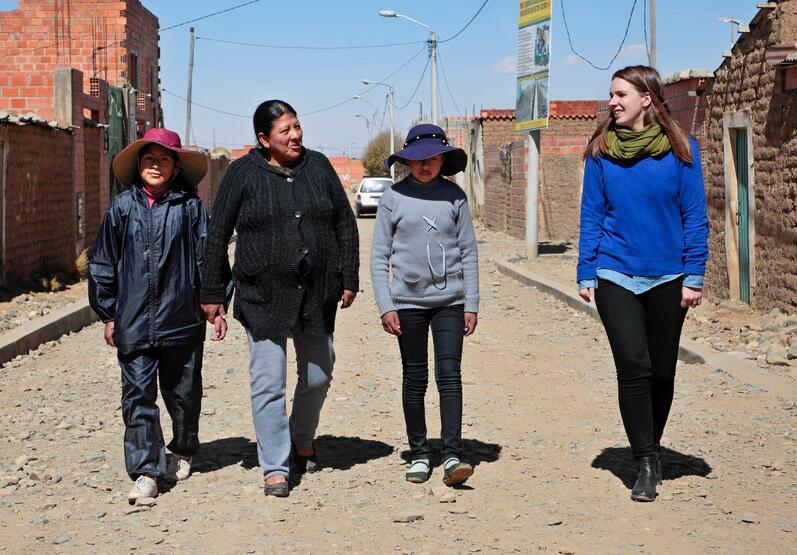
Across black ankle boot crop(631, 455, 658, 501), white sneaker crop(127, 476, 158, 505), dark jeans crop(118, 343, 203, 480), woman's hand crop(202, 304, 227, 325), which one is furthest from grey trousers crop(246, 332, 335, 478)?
black ankle boot crop(631, 455, 658, 501)

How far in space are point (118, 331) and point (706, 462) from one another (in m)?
3.05

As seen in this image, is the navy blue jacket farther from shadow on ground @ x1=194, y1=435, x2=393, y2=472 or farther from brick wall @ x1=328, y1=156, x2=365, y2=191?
brick wall @ x1=328, y1=156, x2=365, y2=191

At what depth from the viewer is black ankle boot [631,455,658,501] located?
206 inches

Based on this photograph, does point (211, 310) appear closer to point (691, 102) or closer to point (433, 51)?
point (691, 102)

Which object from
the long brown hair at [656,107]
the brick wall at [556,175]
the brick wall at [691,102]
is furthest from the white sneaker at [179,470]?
the brick wall at [556,175]

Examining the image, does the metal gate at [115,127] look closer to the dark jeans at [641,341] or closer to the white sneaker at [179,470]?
the white sneaker at [179,470]

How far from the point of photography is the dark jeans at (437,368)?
559 cm

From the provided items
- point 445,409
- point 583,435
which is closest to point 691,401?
point 583,435

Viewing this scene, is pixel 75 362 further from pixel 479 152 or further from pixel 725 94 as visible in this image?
pixel 479 152

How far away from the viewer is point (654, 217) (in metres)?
5.22

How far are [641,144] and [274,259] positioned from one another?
1.75 meters

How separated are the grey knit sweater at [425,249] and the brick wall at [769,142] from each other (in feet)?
19.9

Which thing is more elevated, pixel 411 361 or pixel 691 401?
pixel 411 361

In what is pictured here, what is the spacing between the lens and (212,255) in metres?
5.46
